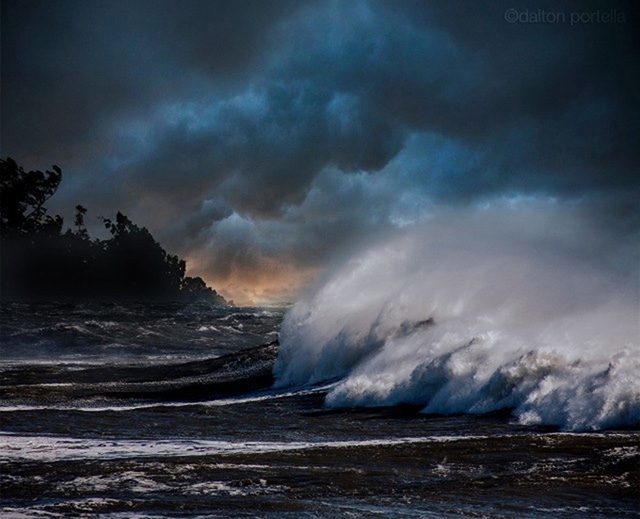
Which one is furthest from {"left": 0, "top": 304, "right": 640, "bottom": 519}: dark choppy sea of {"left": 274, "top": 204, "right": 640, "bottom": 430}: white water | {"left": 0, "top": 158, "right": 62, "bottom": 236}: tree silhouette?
{"left": 0, "top": 158, "right": 62, "bottom": 236}: tree silhouette

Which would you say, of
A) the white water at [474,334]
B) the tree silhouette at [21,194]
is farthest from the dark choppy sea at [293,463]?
the tree silhouette at [21,194]

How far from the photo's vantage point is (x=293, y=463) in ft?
23.9

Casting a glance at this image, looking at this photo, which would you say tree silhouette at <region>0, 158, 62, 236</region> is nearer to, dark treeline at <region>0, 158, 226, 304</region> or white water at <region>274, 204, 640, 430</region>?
dark treeline at <region>0, 158, 226, 304</region>

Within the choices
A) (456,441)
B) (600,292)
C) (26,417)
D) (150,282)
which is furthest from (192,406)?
(150,282)

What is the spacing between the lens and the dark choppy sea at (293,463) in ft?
19.0

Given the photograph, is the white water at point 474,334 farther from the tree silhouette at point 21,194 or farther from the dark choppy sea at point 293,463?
the tree silhouette at point 21,194

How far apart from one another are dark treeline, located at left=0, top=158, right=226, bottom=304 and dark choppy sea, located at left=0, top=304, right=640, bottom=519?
81771 millimetres

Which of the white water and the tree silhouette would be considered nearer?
the white water

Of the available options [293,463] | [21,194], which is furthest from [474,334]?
[21,194]

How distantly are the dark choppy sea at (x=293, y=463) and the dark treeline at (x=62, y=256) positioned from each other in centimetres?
8177

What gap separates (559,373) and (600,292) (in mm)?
3746

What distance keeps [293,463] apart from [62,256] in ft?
312

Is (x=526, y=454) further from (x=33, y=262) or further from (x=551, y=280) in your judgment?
(x=33, y=262)

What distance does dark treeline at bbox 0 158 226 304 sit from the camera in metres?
90.4
